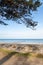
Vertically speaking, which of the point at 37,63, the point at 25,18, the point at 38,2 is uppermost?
the point at 38,2

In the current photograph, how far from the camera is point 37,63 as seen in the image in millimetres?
12398

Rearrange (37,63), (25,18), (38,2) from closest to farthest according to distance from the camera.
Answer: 1. (37,63)
2. (38,2)
3. (25,18)

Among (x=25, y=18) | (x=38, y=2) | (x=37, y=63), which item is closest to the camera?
(x=37, y=63)

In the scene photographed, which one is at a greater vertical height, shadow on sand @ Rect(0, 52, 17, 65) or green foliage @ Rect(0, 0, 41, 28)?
green foliage @ Rect(0, 0, 41, 28)

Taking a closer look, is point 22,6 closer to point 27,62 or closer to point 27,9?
point 27,9

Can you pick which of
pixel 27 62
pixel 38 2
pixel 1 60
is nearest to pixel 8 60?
pixel 1 60

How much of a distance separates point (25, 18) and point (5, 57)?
3.08 meters

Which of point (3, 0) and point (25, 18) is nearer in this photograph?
point (3, 0)

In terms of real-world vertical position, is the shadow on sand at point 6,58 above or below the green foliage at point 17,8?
below

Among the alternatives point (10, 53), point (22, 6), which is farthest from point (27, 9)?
point (10, 53)

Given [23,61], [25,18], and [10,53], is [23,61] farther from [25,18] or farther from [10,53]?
[25,18]

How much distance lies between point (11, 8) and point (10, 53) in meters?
3.18

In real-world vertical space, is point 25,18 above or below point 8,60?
above

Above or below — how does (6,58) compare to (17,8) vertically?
below
